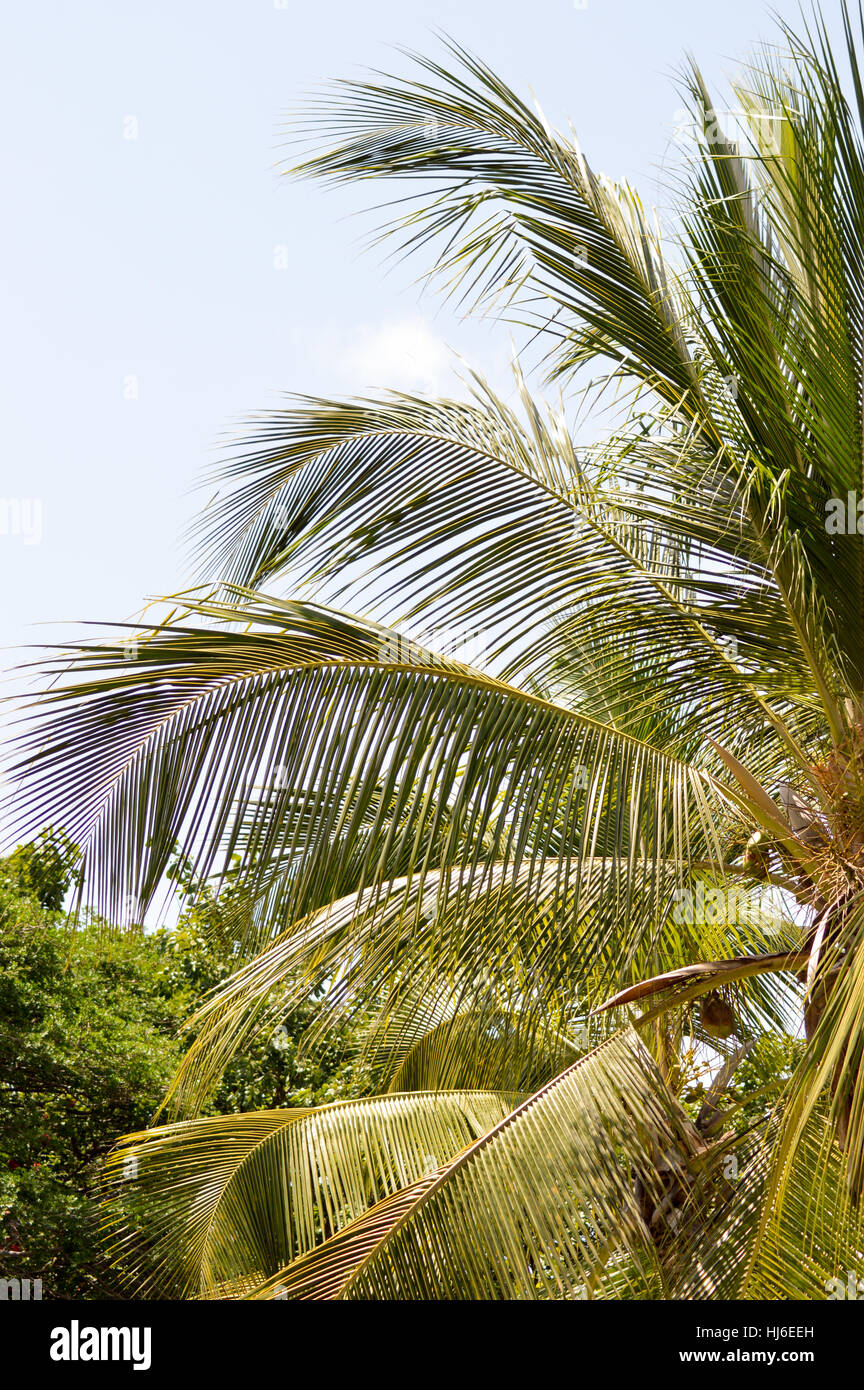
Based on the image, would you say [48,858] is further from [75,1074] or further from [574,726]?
[75,1074]

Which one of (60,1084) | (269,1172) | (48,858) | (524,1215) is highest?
(60,1084)

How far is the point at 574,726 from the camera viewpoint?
322 cm

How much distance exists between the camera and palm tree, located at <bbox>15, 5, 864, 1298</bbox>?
297 centimetres

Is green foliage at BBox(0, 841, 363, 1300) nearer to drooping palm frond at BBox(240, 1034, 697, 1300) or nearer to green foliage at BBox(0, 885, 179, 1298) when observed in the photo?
green foliage at BBox(0, 885, 179, 1298)

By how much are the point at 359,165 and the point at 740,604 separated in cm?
210

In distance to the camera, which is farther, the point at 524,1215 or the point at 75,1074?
the point at 75,1074

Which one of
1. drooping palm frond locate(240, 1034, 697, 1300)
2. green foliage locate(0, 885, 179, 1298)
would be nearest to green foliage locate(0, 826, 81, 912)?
drooping palm frond locate(240, 1034, 697, 1300)

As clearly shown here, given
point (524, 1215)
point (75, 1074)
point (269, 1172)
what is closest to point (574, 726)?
point (524, 1215)

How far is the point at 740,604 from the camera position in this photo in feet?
12.2

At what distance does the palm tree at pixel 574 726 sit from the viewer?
2.97 metres

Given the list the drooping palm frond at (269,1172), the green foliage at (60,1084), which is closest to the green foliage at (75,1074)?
the green foliage at (60,1084)

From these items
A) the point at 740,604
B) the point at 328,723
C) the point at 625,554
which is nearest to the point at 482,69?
the point at 625,554

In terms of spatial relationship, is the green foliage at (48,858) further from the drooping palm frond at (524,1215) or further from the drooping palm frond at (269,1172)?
the drooping palm frond at (269,1172)

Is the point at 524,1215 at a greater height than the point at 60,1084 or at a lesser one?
lesser
